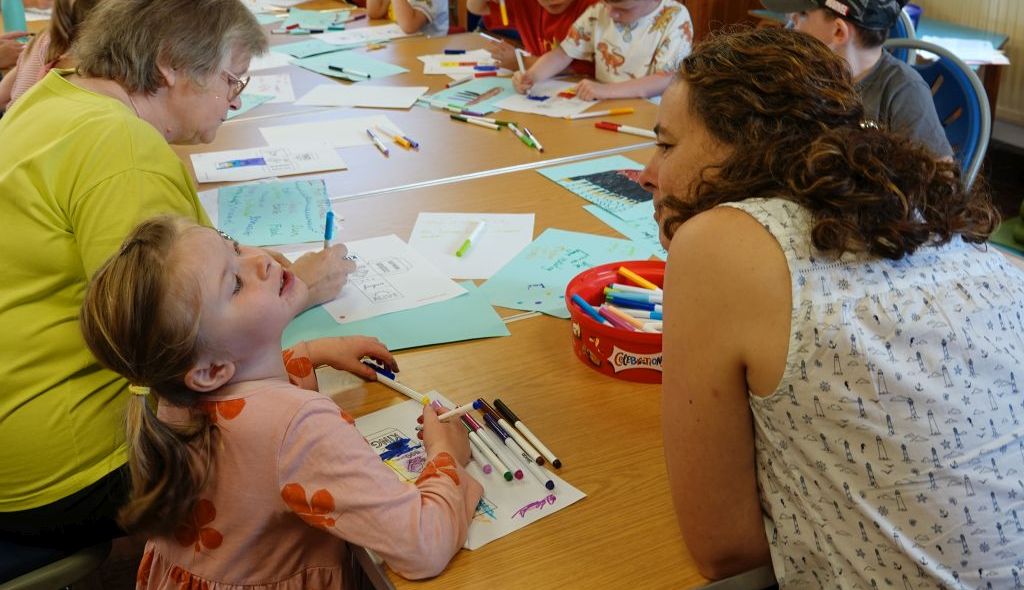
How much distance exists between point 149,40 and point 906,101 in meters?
1.65

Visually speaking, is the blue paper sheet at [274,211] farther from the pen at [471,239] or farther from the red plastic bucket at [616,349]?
the red plastic bucket at [616,349]

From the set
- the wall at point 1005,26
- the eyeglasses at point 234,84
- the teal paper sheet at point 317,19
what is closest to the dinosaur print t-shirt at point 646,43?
the teal paper sheet at point 317,19

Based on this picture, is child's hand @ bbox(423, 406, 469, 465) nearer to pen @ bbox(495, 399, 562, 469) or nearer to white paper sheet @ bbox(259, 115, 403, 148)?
pen @ bbox(495, 399, 562, 469)

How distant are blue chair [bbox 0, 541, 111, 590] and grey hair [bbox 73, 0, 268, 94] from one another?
774 millimetres

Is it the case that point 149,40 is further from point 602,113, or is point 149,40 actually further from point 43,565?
point 602,113

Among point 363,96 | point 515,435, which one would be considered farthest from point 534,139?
point 515,435

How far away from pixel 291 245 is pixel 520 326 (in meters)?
0.59

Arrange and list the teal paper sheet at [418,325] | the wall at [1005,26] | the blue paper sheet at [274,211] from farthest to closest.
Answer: the wall at [1005,26] < the blue paper sheet at [274,211] < the teal paper sheet at [418,325]

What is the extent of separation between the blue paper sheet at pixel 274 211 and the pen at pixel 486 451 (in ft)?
2.56

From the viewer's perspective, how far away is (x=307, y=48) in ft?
11.5

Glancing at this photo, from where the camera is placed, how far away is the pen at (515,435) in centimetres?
119

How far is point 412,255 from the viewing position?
1.81 metres

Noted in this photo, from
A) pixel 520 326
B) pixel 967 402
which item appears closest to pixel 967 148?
pixel 520 326

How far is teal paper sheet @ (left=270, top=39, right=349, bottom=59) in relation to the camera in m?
3.45
